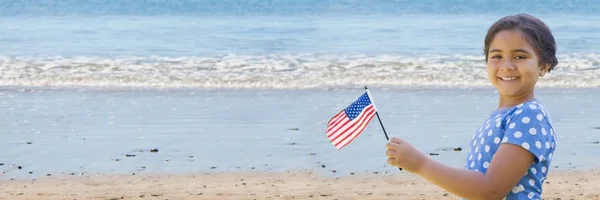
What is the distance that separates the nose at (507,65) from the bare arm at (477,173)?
0.21 meters

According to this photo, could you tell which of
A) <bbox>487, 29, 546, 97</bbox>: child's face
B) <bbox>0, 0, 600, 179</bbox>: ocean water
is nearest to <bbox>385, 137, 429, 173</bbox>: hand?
<bbox>487, 29, 546, 97</bbox>: child's face

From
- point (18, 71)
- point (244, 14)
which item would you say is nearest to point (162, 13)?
point (244, 14)

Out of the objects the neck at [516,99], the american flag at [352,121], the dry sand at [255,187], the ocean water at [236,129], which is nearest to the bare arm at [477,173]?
the neck at [516,99]

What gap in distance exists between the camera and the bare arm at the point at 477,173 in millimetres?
2484

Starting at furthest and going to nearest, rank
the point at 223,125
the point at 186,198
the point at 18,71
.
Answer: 1. the point at 18,71
2. the point at 223,125
3. the point at 186,198

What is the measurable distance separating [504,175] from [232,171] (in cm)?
619

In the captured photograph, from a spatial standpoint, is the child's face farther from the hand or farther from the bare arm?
the hand

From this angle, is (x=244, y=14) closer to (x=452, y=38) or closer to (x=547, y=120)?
(x=452, y=38)

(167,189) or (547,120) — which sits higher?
(547,120)

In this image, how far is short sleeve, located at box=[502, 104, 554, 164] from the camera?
2.53 meters

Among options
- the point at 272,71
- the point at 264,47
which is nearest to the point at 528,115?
the point at 272,71

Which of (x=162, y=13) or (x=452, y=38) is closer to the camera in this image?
(x=452, y=38)

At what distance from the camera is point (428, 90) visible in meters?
14.2

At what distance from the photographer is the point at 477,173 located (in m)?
2.52
